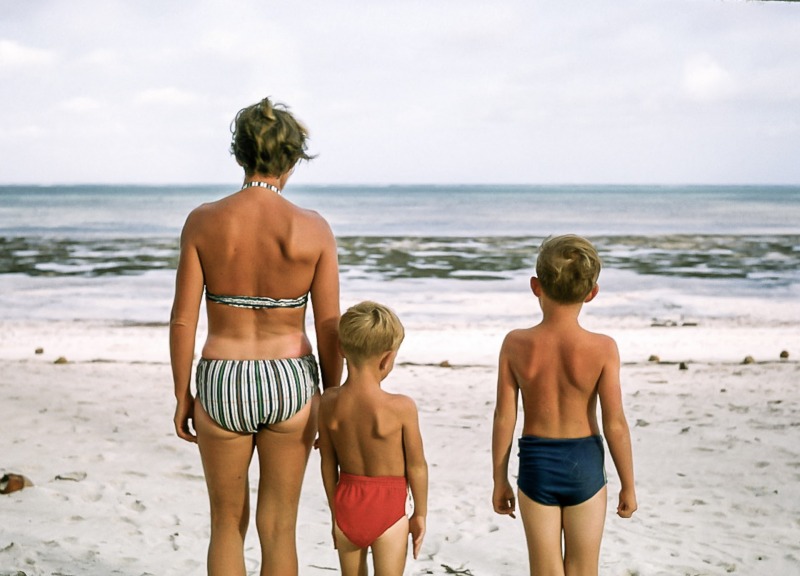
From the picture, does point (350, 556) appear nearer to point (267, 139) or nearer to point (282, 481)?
point (282, 481)

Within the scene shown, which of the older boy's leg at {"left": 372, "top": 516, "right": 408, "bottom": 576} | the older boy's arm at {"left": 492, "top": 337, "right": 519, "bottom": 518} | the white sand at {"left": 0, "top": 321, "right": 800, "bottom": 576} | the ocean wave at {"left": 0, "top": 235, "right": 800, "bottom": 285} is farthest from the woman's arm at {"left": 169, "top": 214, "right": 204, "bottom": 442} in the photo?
the ocean wave at {"left": 0, "top": 235, "right": 800, "bottom": 285}

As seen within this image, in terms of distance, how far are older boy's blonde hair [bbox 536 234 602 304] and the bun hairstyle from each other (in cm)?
81

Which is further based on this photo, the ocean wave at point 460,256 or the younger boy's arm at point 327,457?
the ocean wave at point 460,256

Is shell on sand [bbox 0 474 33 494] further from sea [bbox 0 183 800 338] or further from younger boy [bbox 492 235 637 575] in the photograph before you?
sea [bbox 0 183 800 338]

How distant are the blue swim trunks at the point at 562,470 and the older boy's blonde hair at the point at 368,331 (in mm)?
528

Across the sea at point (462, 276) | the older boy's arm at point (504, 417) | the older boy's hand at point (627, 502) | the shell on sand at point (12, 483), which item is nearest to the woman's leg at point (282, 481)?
the older boy's arm at point (504, 417)

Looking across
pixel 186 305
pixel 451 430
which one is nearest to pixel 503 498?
pixel 186 305

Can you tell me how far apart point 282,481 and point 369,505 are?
293 millimetres

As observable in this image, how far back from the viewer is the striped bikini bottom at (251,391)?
2740mm

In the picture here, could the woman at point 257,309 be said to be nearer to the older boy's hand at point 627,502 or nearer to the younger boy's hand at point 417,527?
the younger boy's hand at point 417,527

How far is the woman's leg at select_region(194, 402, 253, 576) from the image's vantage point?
9.27 ft

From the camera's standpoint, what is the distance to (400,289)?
16.2 metres

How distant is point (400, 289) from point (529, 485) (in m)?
13.4

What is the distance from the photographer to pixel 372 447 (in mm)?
2777
